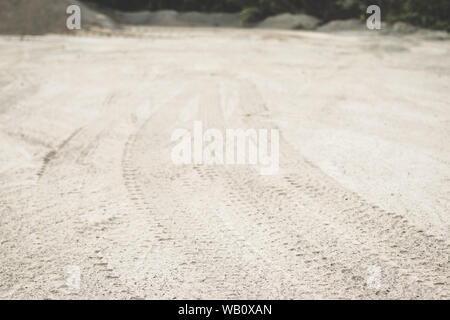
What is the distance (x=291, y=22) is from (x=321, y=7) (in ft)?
7.09

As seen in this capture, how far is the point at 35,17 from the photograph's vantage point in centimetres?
1562

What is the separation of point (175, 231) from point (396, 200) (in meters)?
2.04

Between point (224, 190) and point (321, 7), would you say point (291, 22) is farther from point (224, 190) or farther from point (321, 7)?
point (224, 190)

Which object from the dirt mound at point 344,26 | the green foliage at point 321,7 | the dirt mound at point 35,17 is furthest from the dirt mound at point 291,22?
the dirt mound at point 35,17

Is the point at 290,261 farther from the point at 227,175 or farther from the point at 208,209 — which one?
the point at 227,175

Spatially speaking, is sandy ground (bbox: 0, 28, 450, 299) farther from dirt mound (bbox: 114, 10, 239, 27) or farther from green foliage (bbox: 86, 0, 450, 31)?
dirt mound (bbox: 114, 10, 239, 27)

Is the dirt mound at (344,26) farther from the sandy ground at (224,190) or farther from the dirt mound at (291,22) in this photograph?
the sandy ground at (224,190)

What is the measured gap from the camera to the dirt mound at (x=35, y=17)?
15.1m

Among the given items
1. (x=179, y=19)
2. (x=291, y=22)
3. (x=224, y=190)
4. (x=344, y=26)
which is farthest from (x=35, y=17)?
(x=224, y=190)

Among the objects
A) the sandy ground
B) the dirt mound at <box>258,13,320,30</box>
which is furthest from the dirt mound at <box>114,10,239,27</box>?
the sandy ground

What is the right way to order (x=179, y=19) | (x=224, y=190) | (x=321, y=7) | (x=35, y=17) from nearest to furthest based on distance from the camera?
Result: 1. (x=224, y=190)
2. (x=35, y=17)
3. (x=321, y=7)
4. (x=179, y=19)

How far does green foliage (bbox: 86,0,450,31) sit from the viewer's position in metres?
16.6

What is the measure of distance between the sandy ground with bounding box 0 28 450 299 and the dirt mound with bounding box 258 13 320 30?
937cm

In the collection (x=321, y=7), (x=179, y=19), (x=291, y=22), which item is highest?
(x=321, y=7)
